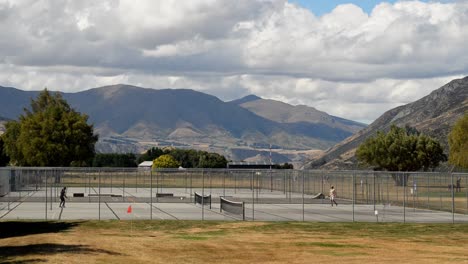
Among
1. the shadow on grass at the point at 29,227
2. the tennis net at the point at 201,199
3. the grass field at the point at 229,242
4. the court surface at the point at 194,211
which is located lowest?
the grass field at the point at 229,242

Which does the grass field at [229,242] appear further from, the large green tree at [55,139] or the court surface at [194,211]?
the large green tree at [55,139]

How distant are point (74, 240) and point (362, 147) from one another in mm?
97064

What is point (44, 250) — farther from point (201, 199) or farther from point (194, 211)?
point (201, 199)

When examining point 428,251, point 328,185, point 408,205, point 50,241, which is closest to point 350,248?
point 428,251

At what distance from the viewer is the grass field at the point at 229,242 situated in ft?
106

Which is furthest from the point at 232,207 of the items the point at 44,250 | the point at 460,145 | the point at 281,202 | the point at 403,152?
the point at 403,152

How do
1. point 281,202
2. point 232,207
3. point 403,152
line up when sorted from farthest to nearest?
1. point 403,152
2. point 281,202
3. point 232,207

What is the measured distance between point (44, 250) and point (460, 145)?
8279 cm

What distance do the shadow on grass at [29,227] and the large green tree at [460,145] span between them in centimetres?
6653

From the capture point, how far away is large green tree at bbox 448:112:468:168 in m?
103

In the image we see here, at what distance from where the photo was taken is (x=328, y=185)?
297ft

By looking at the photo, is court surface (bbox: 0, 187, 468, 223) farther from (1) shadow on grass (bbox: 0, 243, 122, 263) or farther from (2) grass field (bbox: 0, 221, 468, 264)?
(1) shadow on grass (bbox: 0, 243, 122, 263)

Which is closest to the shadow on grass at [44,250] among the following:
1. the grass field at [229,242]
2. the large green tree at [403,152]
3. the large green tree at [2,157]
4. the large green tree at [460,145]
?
the grass field at [229,242]

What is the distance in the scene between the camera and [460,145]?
10681 centimetres
